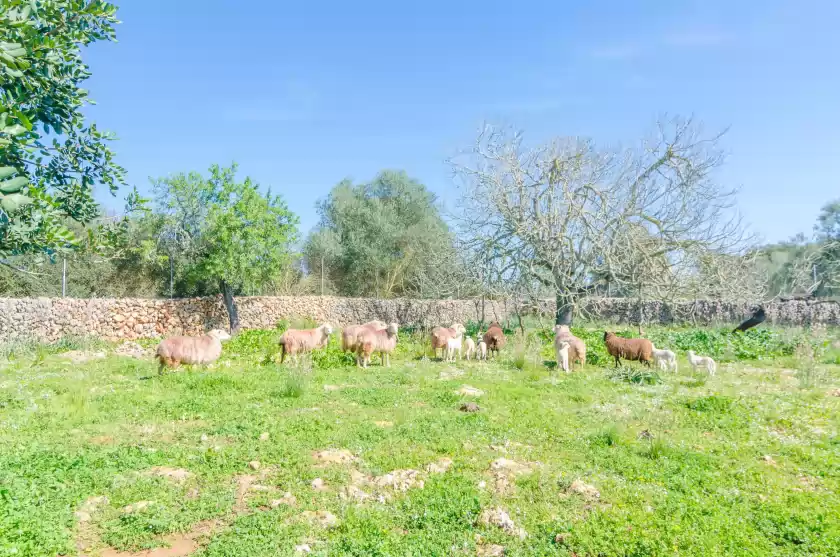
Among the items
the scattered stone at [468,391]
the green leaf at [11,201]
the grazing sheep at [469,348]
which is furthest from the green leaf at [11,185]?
the grazing sheep at [469,348]

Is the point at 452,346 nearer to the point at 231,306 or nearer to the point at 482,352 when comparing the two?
the point at 482,352

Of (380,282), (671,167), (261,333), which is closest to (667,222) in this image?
(671,167)

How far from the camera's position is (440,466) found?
6.42 metres

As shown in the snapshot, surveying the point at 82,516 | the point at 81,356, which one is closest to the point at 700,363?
the point at 82,516

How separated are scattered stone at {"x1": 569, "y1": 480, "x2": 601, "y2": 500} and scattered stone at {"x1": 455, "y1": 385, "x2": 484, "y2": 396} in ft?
14.7

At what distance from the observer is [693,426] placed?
27.9ft

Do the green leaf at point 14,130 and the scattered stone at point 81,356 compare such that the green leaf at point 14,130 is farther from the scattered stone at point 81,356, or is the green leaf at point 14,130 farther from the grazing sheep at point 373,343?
the scattered stone at point 81,356

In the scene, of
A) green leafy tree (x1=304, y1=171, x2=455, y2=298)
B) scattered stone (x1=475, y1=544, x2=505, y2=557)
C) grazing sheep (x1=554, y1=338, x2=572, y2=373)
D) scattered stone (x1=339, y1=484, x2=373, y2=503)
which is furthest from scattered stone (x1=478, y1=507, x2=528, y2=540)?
green leafy tree (x1=304, y1=171, x2=455, y2=298)

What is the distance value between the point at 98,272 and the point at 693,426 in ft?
96.8

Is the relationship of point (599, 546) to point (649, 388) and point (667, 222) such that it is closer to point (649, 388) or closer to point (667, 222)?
point (649, 388)

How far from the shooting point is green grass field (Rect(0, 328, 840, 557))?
15.6 feet

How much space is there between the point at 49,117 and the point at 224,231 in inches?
700

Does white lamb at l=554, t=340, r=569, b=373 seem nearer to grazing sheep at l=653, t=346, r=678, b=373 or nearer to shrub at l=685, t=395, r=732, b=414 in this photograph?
grazing sheep at l=653, t=346, r=678, b=373

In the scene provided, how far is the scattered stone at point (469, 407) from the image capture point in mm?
9109
